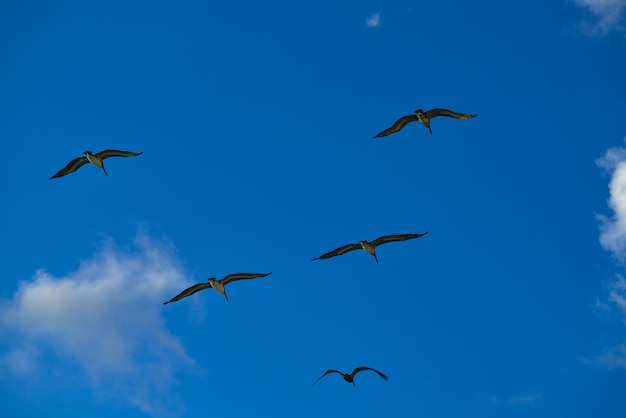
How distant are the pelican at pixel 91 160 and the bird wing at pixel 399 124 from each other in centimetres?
1912

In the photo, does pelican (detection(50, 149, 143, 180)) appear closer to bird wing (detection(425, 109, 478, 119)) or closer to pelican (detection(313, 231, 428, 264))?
pelican (detection(313, 231, 428, 264))

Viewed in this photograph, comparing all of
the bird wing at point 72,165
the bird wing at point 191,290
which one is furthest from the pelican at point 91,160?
the bird wing at point 191,290

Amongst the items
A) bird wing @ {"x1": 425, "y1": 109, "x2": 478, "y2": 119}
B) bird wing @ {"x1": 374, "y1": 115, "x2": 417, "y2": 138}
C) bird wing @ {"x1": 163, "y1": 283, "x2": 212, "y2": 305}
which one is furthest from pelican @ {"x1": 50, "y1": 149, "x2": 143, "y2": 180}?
bird wing @ {"x1": 425, "y1": 109, "x2": 478, "y2": 119}

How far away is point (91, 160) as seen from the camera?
72.5 meters

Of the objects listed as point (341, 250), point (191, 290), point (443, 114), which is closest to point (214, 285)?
point (191, 290)

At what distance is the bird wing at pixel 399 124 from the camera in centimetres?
6800

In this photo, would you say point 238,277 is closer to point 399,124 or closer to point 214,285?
point 214,285

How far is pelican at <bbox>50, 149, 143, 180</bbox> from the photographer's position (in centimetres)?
7138

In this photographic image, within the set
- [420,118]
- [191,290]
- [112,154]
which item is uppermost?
[420,118]

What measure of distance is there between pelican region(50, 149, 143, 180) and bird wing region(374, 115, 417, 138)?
19.1m

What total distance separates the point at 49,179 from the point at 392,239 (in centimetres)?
2694

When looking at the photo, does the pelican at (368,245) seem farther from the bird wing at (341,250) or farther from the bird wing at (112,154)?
the bird wing at (112,154)

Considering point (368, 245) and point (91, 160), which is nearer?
point (368, 245)

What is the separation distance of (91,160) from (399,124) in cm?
2434
